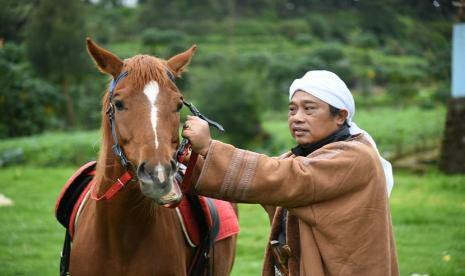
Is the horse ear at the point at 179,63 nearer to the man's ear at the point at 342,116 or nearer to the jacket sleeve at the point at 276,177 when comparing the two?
the jacket sleeve at the point at 276,177

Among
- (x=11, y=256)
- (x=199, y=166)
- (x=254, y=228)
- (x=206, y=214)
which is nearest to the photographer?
(x=199, y=166)

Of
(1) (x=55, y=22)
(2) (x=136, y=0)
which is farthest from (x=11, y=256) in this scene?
(2) (x=136, y=0)

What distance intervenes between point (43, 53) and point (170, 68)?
21.3m

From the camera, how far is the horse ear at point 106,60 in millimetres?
2656

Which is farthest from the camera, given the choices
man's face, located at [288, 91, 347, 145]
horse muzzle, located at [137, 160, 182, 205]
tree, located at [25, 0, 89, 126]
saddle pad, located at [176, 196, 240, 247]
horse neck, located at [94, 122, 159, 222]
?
tree, located at [25, 0, 89, 126]

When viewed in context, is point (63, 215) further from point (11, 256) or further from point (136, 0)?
point (136, 0)

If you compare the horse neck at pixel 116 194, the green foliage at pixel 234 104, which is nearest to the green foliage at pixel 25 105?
the green foliage at pixel 234 104

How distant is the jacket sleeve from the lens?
7.69ft

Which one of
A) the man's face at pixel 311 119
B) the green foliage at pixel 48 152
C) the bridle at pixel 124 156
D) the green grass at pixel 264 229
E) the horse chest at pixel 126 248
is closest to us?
the bridle at pixel 124 156

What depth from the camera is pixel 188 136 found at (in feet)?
7.81

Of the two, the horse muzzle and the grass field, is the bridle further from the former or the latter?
the grass field

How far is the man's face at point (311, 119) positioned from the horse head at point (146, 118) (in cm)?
55

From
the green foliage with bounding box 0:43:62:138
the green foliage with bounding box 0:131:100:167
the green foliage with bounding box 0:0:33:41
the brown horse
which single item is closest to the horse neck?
the brown horse

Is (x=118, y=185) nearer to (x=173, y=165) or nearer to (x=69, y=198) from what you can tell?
(x=173, y=165)
